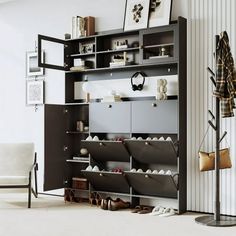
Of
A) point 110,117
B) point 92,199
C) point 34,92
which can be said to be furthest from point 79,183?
point 34,92

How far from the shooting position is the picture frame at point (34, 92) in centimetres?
715

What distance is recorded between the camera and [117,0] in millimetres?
6324

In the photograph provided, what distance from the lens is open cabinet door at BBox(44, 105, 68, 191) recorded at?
6.22m

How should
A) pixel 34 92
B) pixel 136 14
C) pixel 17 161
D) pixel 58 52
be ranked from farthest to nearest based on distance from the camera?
1. pixel 34 92
2. pixel 58 52
3. pixel 17 161
4. pixel 136 14

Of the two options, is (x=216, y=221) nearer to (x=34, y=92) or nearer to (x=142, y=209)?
(x=142, y=209)

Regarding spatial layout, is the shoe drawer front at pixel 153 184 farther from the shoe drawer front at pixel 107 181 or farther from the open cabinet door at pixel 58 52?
the open cabinet door at pixel 58 52

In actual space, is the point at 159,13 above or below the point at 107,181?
above

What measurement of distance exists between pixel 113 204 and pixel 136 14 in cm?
254

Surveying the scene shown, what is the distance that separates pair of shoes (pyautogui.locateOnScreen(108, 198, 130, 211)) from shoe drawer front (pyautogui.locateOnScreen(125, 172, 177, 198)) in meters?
0.23

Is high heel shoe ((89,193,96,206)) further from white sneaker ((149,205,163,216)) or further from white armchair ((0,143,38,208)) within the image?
white sneaker ((149,205,163,216))

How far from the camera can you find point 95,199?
6.18 meters

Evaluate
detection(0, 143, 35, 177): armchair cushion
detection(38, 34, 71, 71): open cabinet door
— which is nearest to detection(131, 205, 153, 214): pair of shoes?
detection(0, 143, 35, 177): armchair cushion

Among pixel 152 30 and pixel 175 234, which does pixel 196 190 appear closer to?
pixel 175 234

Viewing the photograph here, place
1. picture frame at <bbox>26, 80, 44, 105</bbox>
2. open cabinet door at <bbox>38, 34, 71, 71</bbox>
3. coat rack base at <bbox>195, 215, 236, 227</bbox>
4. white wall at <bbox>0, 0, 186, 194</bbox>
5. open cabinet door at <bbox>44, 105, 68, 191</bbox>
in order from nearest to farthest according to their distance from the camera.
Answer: coat rack base at <bbox>195, 215, 236, 227</bbox> → open cabinet door at <bbox>44, 105, 68, 191</bbox> → open cabinet door at <bbox>38, 34, 71, 71</bbox> → white wall at <bbox>0, 0, 186, 194</bbox> → picture frame at <bbox>26, 80, 44, 105</bbox>
